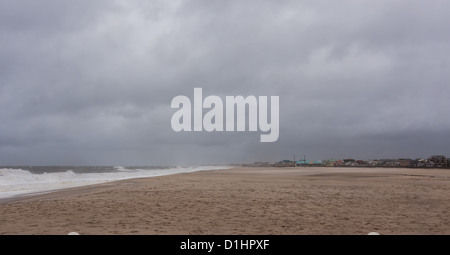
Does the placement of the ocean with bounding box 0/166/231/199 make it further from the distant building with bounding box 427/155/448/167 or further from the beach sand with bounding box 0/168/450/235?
the distant building with bounding box 427/155/448/167

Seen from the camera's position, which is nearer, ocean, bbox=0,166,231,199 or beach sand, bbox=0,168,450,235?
beach sand, bbox=0,168,450,235

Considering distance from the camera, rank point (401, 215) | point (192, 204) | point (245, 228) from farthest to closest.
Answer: point (192, 204) < point (401, 215) < point (245, 228)

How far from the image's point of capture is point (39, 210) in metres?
12.5
